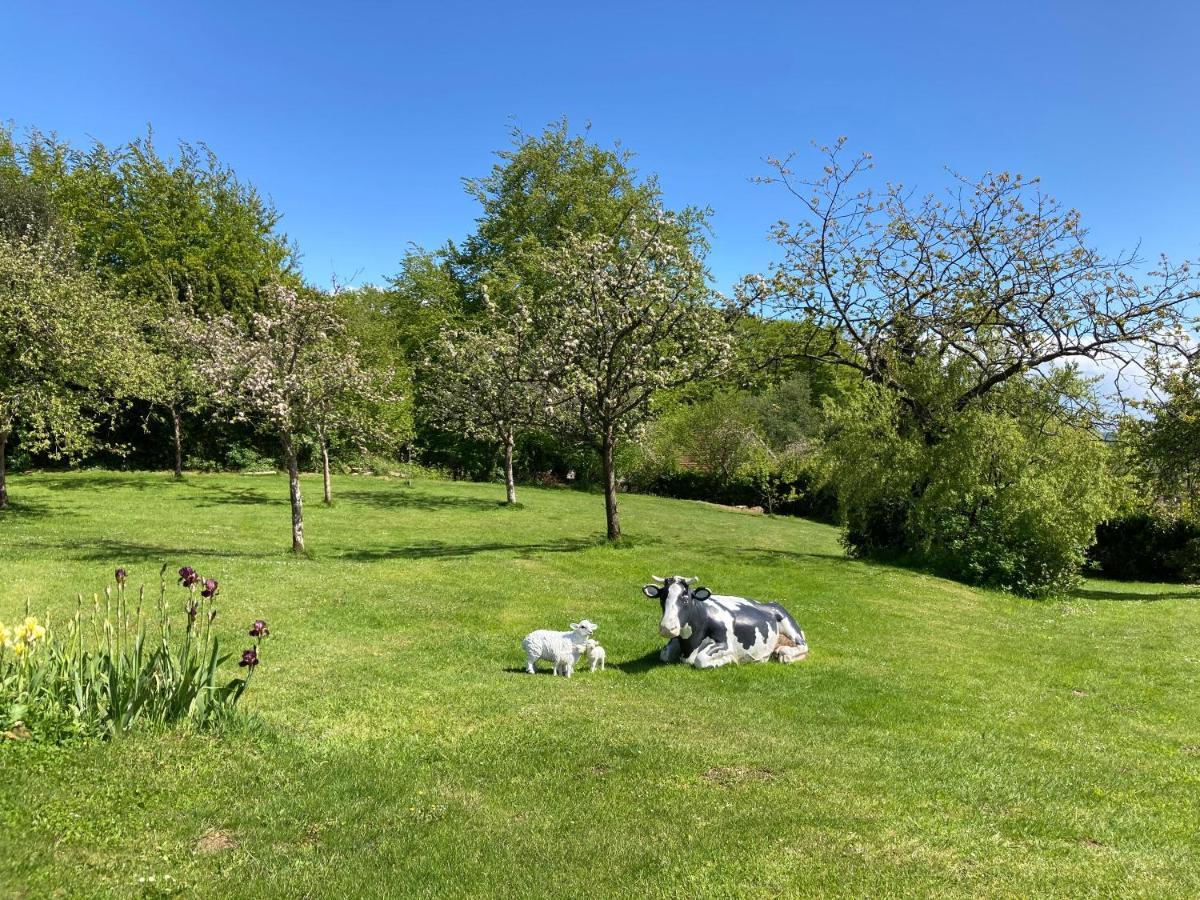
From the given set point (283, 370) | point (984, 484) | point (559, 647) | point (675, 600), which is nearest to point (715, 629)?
point (675, 600)

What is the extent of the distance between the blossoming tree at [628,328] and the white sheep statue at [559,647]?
11575mm

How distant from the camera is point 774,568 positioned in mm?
19516

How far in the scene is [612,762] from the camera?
6.41 metres

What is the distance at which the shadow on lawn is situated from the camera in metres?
21.6

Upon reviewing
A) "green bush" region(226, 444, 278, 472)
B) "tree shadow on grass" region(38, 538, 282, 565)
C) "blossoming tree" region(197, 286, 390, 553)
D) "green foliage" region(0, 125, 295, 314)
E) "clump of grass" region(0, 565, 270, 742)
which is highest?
"green foliage" region(0, 125, 295, 314)

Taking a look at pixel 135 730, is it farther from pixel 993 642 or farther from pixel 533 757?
pixel 993 642

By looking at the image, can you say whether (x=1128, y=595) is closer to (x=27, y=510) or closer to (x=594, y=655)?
(x=594, y=655)

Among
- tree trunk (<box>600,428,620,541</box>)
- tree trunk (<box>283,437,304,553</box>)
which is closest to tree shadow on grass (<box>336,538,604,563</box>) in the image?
tree trunk (<box>600,428,620,541</box>)

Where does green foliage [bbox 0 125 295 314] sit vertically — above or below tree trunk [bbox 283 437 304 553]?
above

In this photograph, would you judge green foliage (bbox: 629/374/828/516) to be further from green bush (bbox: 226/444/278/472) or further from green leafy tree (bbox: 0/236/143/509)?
green leafy tree (bbox: 0/236/143/509)

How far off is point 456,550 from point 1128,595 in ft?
68.3

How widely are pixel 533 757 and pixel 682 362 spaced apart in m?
16.6

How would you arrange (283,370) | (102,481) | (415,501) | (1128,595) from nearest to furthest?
(283,370) → (1128,595) → (102,481) → (415,501)

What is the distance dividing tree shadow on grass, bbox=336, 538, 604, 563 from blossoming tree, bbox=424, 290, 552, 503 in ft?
13.5
